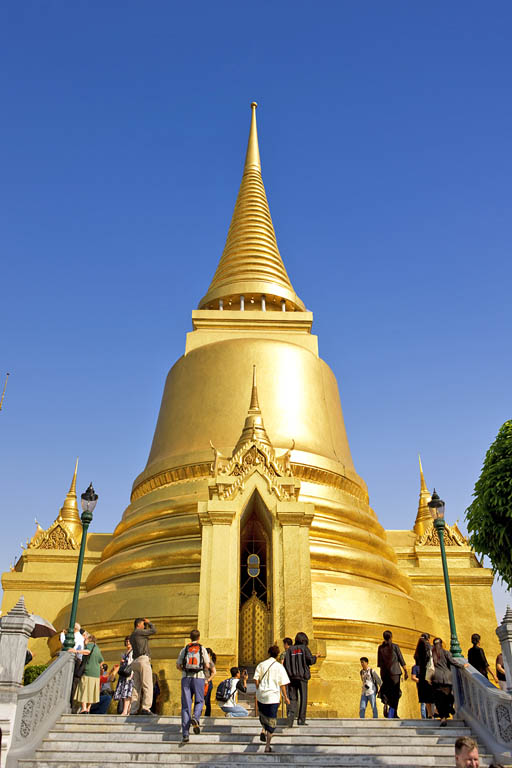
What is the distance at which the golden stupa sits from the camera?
47.0 ft

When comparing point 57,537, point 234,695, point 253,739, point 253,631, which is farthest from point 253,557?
point 57,537

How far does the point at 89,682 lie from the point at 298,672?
3.45 metres

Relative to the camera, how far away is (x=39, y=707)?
8906mm

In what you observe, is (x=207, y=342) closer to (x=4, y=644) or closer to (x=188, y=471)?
(x=188, y=471)

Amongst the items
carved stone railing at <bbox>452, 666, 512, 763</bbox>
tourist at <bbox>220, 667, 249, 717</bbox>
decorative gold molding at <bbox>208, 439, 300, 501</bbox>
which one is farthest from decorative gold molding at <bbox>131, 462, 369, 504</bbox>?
carved stone railing at <bbox>452, 666, 512, 763</bbox>

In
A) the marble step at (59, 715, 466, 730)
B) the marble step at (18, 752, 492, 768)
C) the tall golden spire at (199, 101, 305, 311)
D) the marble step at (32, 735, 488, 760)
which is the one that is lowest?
the marble step at (18, 752, 492, 768)

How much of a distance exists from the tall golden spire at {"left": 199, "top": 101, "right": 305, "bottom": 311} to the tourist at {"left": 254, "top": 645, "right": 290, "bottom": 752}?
18714mm

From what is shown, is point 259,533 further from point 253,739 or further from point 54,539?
point 54,539

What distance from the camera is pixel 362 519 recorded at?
1995cm

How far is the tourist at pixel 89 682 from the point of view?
10.3m

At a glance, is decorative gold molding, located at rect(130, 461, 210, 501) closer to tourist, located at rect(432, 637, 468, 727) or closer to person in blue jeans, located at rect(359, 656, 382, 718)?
person in blue jeans, located at rect(359, 656, 382, 718)

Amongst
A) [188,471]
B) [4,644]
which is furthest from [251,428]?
[4,644]

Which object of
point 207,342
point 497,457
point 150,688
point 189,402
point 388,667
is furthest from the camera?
point 207,342

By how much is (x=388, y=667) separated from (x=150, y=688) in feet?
11.9
